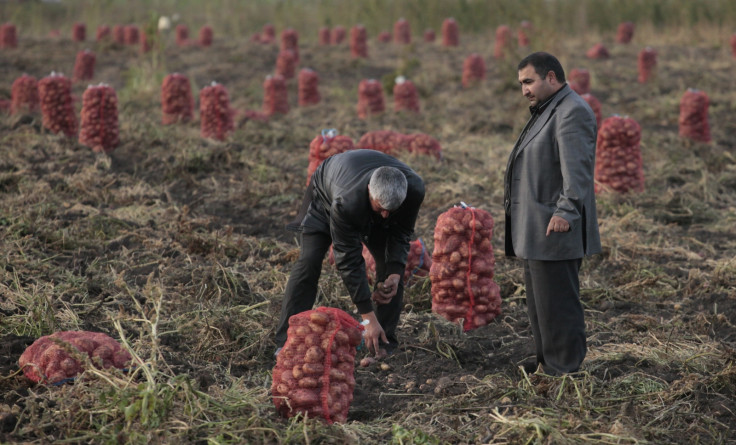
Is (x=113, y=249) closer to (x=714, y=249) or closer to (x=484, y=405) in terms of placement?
(x=484, y=405)

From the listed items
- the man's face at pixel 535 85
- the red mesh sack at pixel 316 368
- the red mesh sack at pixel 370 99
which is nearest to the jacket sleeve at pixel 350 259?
the red mesh sack at pixel 316 368

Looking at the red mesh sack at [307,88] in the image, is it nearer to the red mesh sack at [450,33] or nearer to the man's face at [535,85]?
the red mesh sack at [450,33]

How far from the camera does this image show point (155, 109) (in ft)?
39.4

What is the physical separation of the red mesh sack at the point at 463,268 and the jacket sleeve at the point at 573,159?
1.13m

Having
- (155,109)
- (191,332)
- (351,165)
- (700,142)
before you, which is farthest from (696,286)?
(155,109)

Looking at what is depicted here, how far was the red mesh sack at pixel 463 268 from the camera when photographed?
Answer: 14.8ft

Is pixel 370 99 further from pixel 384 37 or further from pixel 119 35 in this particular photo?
pixel 119 35

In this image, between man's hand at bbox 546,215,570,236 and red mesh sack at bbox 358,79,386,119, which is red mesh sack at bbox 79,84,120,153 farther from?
man's hand at bbox 546,215,570,236

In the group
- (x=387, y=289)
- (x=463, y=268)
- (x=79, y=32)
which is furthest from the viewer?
(x=79, y=32)

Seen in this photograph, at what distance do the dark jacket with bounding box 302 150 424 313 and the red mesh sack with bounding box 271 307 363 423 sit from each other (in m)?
0.42

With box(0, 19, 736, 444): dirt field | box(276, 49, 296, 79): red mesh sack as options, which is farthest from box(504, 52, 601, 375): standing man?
box(276, 49, 296, 79): red mesh sack

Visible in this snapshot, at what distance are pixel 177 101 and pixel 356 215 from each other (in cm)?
744

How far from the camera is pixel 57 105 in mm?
9078

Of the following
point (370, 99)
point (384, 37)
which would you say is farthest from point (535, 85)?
point (384, 37)
